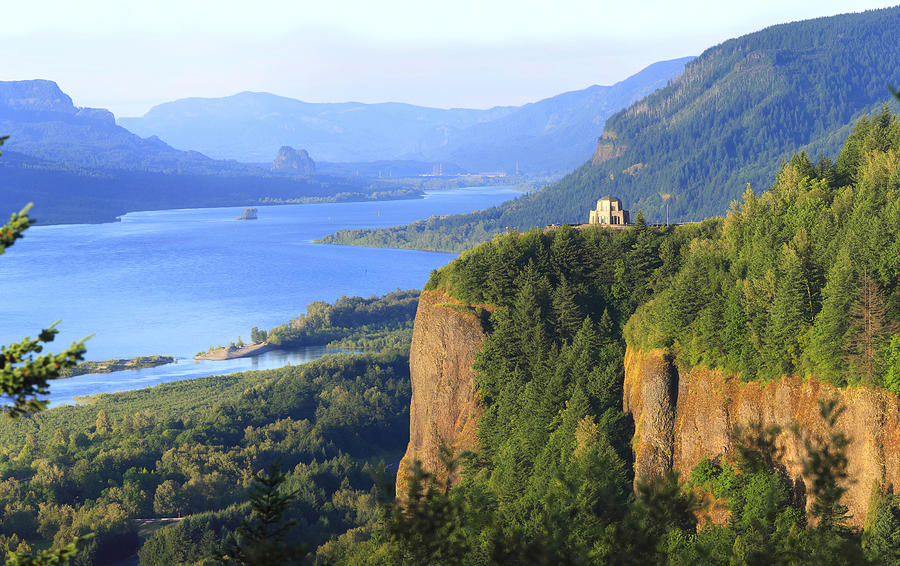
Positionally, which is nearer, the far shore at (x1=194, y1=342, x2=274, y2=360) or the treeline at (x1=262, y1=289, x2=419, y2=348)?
the far shore at (x1=194, y1=342, x2=274, y2=360)

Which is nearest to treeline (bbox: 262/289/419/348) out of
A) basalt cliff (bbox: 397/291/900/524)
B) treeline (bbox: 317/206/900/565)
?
basalt cliff (bbox: 397/291/900/524)

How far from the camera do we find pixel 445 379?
181ft

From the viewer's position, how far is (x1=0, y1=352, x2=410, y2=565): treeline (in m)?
62.3

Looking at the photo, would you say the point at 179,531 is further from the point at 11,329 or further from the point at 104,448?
the point at 11,329

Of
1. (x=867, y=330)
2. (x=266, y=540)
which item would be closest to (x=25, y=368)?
(x=266, y=540)

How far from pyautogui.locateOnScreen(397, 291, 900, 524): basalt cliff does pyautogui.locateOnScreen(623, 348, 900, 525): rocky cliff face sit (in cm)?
4

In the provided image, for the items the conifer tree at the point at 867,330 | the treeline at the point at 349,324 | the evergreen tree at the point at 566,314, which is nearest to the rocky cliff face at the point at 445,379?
the evergreen tree at the point at 566,314

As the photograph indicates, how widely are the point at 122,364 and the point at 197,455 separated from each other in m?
60.2

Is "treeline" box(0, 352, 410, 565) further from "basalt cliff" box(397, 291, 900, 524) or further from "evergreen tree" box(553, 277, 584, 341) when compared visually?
"evergreen tree" box(553, 277, 584, 341)

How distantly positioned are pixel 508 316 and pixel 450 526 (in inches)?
1329

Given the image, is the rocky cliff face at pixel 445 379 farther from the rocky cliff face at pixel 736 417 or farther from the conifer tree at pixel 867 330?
the conifer tree at pixel 867 330

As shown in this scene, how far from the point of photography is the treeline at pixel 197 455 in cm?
6228

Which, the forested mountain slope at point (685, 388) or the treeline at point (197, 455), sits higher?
the forested mountain slope at point (685, 388)

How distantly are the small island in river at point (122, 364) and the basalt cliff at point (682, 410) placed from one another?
83.2 metres
